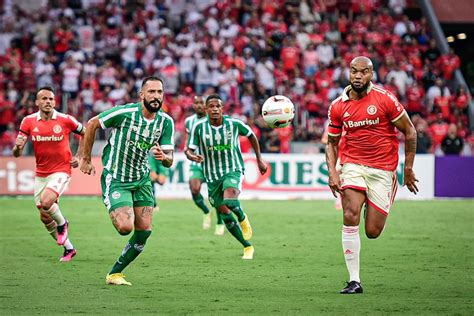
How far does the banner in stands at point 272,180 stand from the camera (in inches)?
1027

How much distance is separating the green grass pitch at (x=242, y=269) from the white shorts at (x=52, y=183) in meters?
0.95

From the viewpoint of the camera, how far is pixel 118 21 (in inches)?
1296

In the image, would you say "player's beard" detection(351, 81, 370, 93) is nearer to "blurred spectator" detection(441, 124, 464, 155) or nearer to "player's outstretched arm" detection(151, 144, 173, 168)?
"player's outstretched arm" detection(151, 144, 173, 168)

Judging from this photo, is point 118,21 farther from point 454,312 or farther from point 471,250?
point 454,312

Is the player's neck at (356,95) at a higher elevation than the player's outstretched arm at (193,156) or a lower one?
higher

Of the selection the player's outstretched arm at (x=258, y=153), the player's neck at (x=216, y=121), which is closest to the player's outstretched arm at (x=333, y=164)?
the player's outstretched arm at (x=258, y=153)

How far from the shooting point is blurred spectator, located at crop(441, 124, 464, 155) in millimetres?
27734

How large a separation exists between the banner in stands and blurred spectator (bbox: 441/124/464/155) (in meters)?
1.27

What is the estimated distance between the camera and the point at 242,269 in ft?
41.6

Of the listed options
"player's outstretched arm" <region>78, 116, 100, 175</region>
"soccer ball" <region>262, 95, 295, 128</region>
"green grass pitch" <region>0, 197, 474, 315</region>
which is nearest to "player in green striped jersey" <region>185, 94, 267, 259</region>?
"green grass pitch" <region>0, 197, 474, 315</region>

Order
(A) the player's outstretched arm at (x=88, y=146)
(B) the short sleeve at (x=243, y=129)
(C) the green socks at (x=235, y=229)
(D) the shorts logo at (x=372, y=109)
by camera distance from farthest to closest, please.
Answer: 1. (B) the short sleeve at (x=243, y=129)
2. (C) the green socks at (x=235, y=229)
3. (A) the player's outstretched arm at (x=88, y=146)
4. (D) the shorts logo at (x=372, y=109)

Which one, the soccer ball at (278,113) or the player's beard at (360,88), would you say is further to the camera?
the soccer ball at (278,113)

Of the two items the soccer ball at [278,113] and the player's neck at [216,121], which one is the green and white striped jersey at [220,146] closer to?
the player's neck at [216,121]

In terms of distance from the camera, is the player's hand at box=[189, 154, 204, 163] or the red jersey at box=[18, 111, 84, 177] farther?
the player's hand at box=[189, 154, 204, 163]
